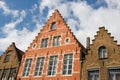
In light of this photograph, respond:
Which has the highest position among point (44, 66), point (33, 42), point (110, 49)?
point (33, 42)

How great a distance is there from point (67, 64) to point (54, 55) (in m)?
2.11

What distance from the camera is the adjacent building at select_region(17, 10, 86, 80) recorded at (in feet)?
62.1

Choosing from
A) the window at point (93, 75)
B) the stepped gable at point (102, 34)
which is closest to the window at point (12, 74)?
the window at point (93, 75)

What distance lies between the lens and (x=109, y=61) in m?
16.8

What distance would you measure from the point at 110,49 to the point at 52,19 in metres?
9.18

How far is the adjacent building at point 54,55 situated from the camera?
18.9 metres

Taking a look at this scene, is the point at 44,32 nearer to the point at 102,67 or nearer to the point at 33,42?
the point at 33,42

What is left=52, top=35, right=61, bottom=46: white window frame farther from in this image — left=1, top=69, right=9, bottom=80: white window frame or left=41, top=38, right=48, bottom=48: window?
left=1, top=69, right=9, bottom=80: white window frame

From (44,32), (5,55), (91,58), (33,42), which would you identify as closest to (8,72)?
(5,55)

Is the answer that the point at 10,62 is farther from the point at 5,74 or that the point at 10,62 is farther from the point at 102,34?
the point at 102,34

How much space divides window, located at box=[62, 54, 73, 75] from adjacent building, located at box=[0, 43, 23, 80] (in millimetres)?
6482

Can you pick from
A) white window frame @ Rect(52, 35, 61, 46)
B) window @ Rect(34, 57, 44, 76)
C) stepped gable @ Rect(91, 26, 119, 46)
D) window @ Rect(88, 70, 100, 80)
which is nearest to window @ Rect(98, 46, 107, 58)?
stepped gable @ Rect(91, 26, 119, 46)

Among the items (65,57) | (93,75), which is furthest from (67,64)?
(93,75)

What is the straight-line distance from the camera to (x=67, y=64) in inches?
757
